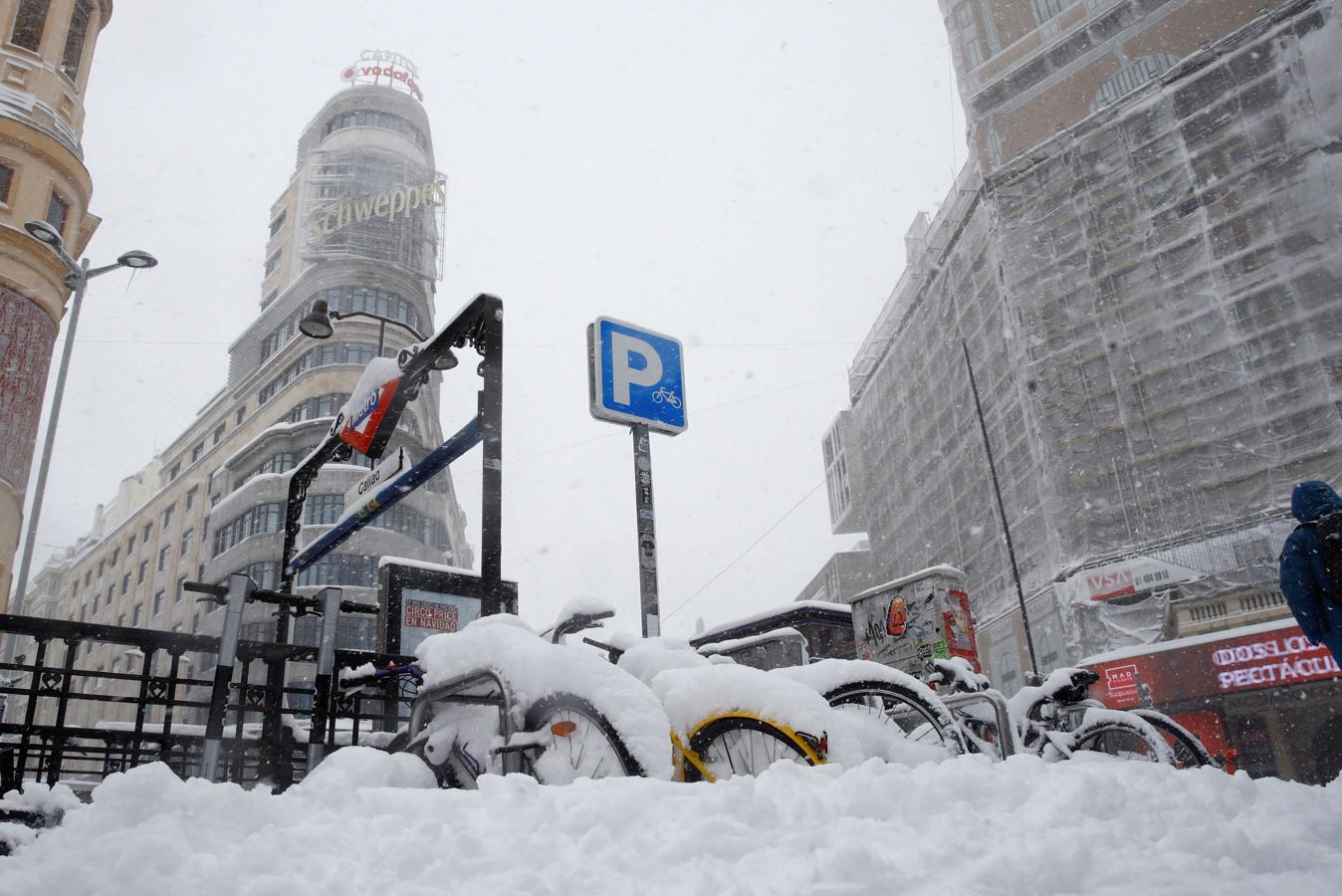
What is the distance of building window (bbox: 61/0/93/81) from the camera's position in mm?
23141

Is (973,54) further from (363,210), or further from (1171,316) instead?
(363,210)

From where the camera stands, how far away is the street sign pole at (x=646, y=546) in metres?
5.48

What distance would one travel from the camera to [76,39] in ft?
77.6

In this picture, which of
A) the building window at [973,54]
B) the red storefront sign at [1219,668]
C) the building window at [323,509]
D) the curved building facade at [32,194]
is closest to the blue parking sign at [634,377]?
the curved building facade at [32,194]

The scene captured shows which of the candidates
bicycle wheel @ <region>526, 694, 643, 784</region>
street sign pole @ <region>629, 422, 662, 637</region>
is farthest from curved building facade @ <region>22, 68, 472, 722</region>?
bicycle wheel @ <region>526, 694, 643, 784</region>

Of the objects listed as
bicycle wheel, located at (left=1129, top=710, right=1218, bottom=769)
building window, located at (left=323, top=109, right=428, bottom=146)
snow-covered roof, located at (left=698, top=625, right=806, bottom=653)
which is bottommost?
bicycle wheel, located at (left=1129, top=710, right=1218, bottom=769)

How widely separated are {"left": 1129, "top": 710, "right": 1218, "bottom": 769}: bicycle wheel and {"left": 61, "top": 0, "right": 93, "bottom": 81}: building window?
91.5ft

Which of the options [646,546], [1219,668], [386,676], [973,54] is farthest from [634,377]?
[973,54]

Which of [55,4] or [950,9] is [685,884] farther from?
[950,9]

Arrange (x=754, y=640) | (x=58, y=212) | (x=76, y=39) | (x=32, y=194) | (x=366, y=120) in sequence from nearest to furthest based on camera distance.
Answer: (x=754, y=640) → (x=32, y=194) → (x=58, y=212) → (x=76, y=39) → (x=366, y=120)

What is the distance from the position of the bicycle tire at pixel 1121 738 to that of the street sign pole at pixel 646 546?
286 centimetres

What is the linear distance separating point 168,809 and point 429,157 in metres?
66.6

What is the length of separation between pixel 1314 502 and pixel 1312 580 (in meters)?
0.46

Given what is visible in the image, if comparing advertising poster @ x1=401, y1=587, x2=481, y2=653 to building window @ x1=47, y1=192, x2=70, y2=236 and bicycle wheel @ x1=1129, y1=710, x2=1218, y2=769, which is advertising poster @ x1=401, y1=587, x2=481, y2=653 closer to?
bicycle wheel @ x1=1129, y1=710, x2=1218, y2=769
